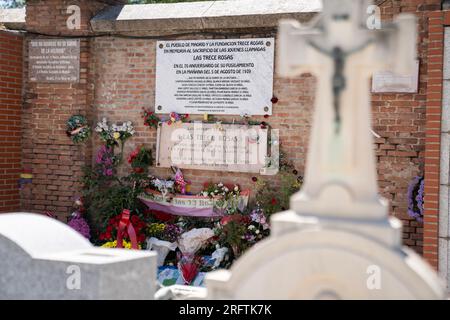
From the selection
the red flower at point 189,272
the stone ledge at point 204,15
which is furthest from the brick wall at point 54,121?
the red flower at point 189,272

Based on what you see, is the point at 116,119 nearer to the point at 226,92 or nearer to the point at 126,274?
the point at 226,92

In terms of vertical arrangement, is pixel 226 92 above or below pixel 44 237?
above

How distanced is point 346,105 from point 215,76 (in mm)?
4950

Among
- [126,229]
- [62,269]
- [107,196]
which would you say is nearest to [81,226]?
[107,196]

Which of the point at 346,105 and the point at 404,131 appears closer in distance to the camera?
the point at 346,105

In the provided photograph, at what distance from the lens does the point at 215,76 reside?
28.6 feet

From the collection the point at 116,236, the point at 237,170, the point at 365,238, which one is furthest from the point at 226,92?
the point at 365,238

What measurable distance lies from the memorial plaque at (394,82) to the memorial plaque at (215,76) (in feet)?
4.51

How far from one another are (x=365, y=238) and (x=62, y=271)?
6.18 ft

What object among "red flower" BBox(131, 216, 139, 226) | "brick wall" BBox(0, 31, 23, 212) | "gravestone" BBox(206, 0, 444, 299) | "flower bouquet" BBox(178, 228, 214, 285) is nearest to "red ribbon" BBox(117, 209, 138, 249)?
"red flower" BBox(131, 216, 139, 226)

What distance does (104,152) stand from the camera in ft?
30.3

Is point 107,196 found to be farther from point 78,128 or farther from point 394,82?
point 394,82

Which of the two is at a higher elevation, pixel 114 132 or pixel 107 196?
pixel 114 132

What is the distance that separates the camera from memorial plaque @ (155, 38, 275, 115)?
334 inches
